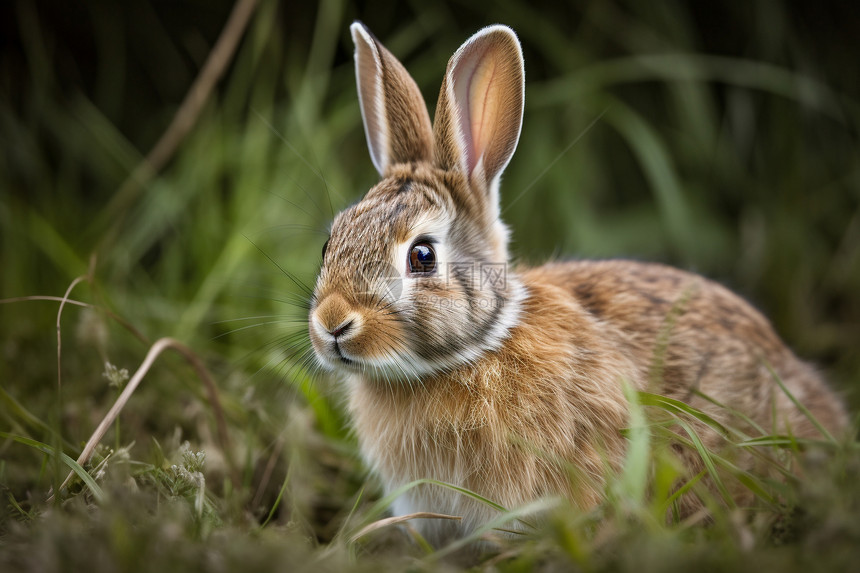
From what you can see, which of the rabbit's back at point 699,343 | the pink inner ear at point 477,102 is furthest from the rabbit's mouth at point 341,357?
the rabbit's back at point 699,343

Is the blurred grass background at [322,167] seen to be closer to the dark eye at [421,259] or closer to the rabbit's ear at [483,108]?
the rabbit's ear at [483,108]

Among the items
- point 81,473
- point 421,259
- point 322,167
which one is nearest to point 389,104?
point 421,259

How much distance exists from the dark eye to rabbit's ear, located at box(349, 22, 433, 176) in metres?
0.59

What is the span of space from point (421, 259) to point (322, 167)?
6.83 ft

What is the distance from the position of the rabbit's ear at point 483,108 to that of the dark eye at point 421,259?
1.38 ft

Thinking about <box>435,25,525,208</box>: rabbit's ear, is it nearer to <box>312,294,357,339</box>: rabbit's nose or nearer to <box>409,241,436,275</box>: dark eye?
<box>409,241,436,275</box>: dark eye

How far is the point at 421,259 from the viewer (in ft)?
8.72

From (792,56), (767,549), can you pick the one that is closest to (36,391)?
(767,549)

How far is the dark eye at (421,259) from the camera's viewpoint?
8.67 feet

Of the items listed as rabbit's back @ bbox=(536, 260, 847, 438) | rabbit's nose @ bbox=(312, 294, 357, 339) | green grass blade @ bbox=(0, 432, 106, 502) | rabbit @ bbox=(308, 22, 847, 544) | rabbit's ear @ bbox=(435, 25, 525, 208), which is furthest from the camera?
rabbit's back @ bbox=(536, 260, 847, 438)

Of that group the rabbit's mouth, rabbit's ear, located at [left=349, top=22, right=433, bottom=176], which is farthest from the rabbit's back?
the rabbit's mouth

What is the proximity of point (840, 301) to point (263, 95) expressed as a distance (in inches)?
168

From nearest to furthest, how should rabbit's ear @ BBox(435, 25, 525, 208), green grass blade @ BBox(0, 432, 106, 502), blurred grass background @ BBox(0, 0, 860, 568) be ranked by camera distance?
green grass blade @ BBox(0, 432, 106, 502), rabbit's ear @ BBox(435, 25, 525, 208), blurred grass background @ BBox(0, 0, 860, 568)

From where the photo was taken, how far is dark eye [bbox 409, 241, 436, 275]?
264 centimetres
